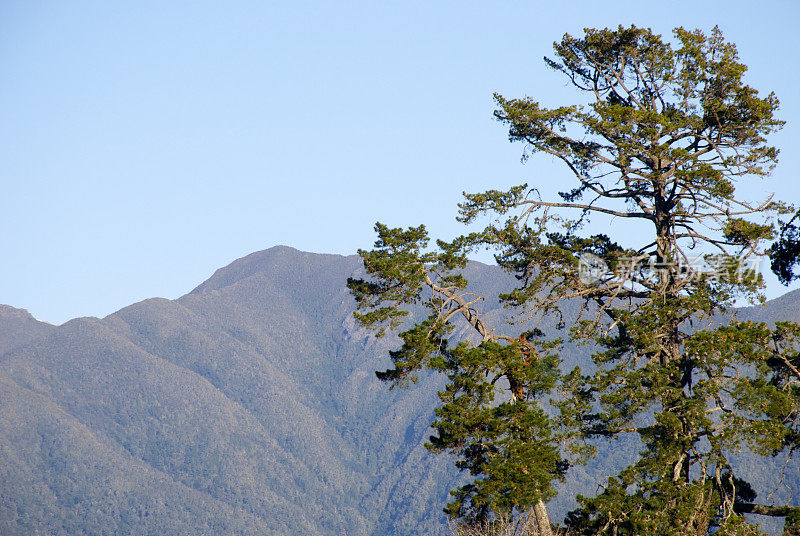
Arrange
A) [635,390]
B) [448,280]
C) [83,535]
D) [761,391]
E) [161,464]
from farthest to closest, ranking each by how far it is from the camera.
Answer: [161,464], [83,535], [448,280], [635,390], [761,391]

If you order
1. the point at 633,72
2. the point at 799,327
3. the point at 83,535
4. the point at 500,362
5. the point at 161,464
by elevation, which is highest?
the point at 633,72

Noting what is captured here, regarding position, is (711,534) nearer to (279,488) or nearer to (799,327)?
(799,327)

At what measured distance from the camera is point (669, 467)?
16188 millimetres

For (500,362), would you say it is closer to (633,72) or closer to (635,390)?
(635,390)

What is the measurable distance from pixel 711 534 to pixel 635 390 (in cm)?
325

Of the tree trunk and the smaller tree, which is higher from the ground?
the smaller tree

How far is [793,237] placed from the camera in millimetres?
16938

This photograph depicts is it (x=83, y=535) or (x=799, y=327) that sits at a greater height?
(x=799, y=327)

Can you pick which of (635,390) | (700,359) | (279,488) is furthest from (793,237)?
(279,488)

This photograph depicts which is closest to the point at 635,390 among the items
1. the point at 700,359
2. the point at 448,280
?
the point at 700,359

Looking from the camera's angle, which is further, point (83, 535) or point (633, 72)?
point (83, 535)

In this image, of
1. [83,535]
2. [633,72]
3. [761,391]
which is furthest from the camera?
[83,535]

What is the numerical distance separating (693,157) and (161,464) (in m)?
187

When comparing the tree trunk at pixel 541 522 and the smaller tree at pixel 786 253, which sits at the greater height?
the smaller tree at pixel 786 253
